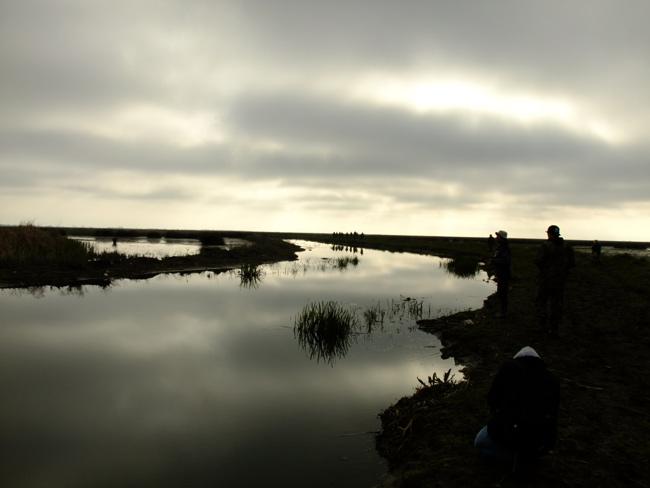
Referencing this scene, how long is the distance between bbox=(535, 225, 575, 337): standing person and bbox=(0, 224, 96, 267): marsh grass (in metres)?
32.0

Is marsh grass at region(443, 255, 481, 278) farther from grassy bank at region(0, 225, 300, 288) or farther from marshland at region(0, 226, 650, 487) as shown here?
grassy bank at region(0, 225, 300, 288)

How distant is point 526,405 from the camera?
538 centimetres

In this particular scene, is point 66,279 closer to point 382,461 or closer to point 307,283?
point 307,283

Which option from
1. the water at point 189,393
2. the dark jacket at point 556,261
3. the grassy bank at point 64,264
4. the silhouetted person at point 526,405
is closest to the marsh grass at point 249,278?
the grassy bank at point 64,264

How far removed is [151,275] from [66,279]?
5976 millimetres

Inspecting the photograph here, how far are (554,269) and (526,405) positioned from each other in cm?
956

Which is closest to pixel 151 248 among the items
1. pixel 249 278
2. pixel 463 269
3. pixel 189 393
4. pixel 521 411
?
pixel 249 278

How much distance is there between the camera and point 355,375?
1205cm

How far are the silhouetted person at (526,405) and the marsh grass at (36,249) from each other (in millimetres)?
34415

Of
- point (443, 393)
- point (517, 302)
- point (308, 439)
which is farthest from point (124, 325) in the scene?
point (517, 302)

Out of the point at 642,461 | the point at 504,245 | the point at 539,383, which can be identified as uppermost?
the point at 504,245

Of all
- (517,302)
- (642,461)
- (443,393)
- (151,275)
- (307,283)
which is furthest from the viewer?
(151,275)

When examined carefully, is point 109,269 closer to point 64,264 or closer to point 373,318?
point 64,264

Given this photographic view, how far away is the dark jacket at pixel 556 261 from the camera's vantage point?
13461mm
